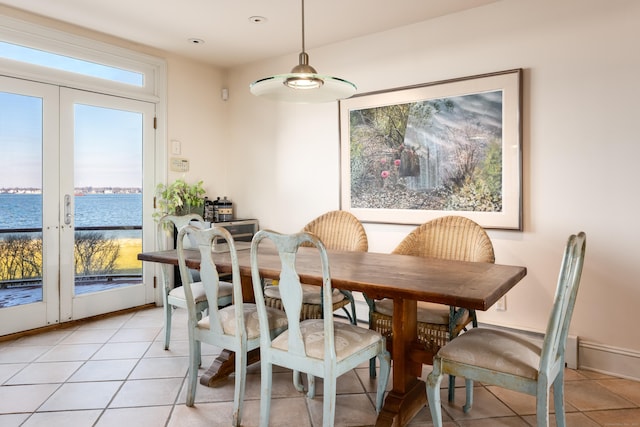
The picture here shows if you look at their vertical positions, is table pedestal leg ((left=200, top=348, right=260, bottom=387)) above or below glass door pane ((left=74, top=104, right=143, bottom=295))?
below

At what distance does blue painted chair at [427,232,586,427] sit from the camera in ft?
5.12

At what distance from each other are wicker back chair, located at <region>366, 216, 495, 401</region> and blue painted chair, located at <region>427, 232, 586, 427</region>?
0.33 metres

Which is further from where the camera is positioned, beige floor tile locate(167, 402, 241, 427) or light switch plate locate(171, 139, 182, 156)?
light switch plate locate(171, 139, 182, 156)

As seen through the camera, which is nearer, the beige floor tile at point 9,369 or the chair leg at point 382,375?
the chair leg at point 382,375

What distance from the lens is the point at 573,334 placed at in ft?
9.41

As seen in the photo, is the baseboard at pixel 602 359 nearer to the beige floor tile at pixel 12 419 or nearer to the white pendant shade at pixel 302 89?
the white pendant shade at pixel 302 89

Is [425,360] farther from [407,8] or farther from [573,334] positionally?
[407,8]

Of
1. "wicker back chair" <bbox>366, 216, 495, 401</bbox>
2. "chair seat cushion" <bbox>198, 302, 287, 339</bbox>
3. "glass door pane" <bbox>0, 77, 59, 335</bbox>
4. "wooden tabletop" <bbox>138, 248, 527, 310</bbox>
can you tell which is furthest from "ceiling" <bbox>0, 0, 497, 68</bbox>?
"chair seat cushion" <bbox>198, 302, 287, 339</bbox>

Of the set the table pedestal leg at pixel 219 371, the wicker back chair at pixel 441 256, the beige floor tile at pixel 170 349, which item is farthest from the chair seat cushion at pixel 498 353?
the beige floor tile at pixel 170 349

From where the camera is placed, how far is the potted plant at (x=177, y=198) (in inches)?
163

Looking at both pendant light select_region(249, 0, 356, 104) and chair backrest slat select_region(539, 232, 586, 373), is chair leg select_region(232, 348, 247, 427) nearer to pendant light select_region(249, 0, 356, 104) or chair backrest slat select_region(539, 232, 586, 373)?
chair backrest slat select_region(539, 232, 586, 373)

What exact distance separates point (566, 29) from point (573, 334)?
6.78 feet

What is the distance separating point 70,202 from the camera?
12.3 ft

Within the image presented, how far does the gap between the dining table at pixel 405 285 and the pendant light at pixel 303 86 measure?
974 millimetres
